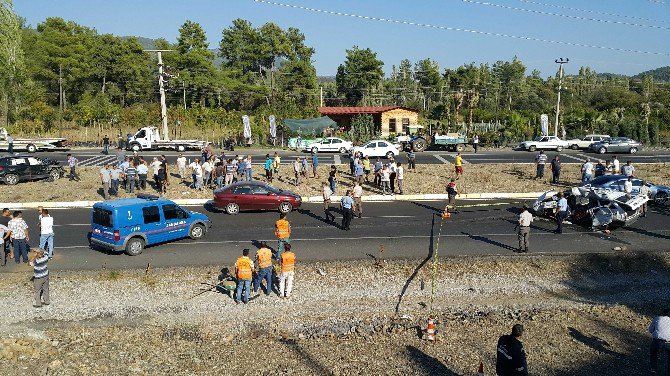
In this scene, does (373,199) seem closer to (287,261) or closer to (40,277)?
(287,261)

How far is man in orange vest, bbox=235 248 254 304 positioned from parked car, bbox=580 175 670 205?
15858mm

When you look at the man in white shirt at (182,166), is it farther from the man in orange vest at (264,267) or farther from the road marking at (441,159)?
the road marking at (441,159)

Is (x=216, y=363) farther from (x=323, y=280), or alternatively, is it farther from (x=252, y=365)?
(x=323, y=280)

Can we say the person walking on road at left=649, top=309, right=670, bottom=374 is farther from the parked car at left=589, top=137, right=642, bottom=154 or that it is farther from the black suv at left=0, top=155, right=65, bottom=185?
the parked car at left=589, top=137, right=642, bottom=154

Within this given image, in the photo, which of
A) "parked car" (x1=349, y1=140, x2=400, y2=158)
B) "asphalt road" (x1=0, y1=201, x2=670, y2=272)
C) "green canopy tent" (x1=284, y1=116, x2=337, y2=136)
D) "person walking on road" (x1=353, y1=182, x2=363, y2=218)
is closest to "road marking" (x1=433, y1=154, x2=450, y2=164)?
"parked car" (x1=349, y1=140, x2=400, y2=158)

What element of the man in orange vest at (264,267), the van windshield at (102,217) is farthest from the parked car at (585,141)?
the van windshield at (102,217)

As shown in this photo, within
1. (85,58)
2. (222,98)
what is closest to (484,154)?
(222,98)

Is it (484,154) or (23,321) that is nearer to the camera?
(23,321)

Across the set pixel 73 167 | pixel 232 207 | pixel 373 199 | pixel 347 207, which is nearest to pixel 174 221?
pixel 232 207

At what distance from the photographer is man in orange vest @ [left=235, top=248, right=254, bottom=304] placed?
14422 millimetres

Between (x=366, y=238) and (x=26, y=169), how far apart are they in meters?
19.4

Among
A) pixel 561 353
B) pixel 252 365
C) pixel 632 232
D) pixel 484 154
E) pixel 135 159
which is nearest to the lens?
pixel 252 365

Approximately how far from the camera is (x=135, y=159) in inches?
1099

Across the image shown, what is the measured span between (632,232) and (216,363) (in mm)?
16776
